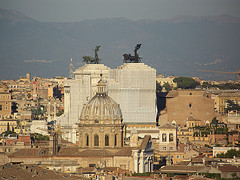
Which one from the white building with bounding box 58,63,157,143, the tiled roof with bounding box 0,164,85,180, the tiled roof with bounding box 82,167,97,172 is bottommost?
the tiled roof with bounding box 0,164,85,180

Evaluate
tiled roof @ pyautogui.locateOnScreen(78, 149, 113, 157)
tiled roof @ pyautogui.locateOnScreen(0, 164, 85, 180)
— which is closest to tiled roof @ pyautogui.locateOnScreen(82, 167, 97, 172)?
tiled roof @ pyautogui.locateOnScreen(78, 149, 113, 157)

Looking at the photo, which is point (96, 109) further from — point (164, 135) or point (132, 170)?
point (164, 135)

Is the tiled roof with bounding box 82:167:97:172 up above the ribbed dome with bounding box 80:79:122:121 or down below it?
below

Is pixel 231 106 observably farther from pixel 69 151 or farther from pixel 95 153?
pixel 95 153

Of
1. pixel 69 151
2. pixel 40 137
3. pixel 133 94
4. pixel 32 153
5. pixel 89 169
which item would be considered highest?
pixel 133 94

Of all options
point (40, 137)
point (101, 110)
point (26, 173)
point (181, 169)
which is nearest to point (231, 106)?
point (40, 137)

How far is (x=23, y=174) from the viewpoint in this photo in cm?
→ 7912

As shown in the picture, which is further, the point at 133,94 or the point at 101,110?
the point at 133,94

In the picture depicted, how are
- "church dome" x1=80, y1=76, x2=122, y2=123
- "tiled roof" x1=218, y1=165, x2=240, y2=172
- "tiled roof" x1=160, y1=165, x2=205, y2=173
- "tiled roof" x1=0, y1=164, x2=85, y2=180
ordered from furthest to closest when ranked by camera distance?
"church dome" x1=80, y1=76, x2=122, y2=123
"tiled roof" x1=160, y1=165, x2=205, y2=173
"tiled roof" x1=218, y1=165, x2=240, y2=172
"tiled roof" x1=0, y1=164, x2=85, y2=180

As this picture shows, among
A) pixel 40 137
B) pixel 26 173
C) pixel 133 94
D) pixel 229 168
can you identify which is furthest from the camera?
pixel 133 94

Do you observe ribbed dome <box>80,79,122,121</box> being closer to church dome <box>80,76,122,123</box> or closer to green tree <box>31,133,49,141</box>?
church dome <box>80,76,122,123</box>

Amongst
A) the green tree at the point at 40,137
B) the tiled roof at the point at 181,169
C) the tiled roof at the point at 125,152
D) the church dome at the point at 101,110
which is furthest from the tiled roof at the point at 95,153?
the green tree at the point at 40,137

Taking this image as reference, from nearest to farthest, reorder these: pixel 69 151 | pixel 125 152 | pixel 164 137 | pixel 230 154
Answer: pixel 125 152
pixel 69 151
pixel 230 154
pixel 164 137

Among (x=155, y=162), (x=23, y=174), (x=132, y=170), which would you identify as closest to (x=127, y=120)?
(x=155, y=162)
